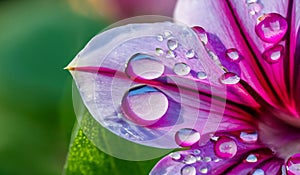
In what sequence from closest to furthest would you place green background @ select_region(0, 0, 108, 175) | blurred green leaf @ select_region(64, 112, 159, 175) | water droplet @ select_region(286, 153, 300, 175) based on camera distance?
water droplet @ select_region(286, 153, 300, 175) < blurred green leaf @ select_region(64, 112, 159, 175) < green background @ select_region(0, 0, 108, 175)

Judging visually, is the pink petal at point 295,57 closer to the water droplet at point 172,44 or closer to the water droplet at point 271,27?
the water droplet at point 271,27

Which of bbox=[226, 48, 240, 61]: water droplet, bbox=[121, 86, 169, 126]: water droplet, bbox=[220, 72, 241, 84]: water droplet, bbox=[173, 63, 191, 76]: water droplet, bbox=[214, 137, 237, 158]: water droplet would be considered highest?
bbox=[226, 48, 240, 61]: water droplet

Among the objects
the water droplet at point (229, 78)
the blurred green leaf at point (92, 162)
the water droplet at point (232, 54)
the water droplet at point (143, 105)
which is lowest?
the blurred green leaf at point (92, 162)

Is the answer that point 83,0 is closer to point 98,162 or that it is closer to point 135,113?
point 98,162

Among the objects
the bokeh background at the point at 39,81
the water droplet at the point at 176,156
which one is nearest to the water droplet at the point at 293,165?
the water droplet at the point at 176,156

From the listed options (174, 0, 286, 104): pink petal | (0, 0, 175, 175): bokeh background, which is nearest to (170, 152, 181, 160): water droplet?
(174, 0, 286, 104): pink petal

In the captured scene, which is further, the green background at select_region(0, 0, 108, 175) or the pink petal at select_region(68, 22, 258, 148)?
the green background at select_region(0, 0, 108, 175)

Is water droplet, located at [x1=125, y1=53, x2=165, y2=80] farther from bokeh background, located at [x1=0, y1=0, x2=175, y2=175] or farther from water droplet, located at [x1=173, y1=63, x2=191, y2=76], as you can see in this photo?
bokeh background, located at [x1=0, y1=0, x2=175, y2=175]
